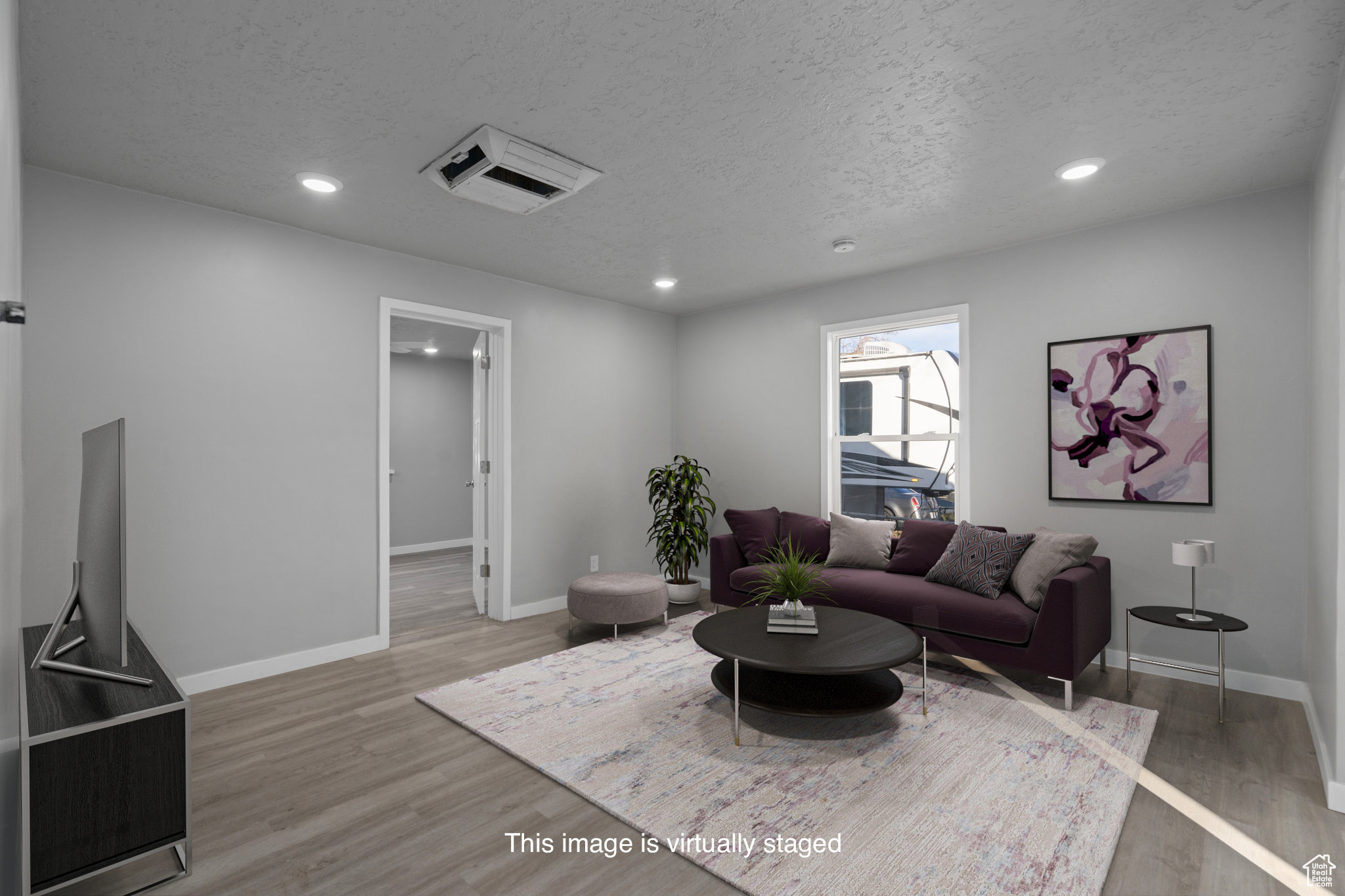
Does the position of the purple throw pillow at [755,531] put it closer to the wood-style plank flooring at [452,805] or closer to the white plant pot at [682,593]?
Result: the white plant pot at [682,593]

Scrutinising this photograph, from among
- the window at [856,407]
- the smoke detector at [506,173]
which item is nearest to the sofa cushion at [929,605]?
the window at [856,407]

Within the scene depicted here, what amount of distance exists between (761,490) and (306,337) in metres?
3.52

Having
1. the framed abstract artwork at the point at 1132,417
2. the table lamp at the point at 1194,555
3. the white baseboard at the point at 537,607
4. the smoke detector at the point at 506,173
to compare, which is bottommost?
the white baseboard at the point at 537,607

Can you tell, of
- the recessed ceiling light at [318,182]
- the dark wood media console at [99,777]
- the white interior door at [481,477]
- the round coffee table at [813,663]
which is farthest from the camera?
the white interior door at [481,477]

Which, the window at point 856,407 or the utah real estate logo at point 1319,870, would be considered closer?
the utah real estate logo at point 1319,870

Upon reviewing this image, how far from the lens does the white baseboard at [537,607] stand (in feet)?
16.1

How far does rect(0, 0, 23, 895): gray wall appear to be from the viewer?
151cm

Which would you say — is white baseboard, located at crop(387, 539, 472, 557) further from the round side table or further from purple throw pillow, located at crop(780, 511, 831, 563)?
the round side table

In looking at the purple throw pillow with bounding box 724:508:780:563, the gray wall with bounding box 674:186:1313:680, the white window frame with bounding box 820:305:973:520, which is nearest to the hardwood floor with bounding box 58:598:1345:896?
the gray wall with bounding box 674:186:1313:680

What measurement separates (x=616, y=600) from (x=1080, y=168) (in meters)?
3.42

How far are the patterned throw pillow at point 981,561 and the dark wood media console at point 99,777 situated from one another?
11.5 ft

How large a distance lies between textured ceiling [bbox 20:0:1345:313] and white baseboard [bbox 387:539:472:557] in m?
4.92

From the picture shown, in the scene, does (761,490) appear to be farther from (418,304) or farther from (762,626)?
(418,304)

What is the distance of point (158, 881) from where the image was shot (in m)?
1.93
